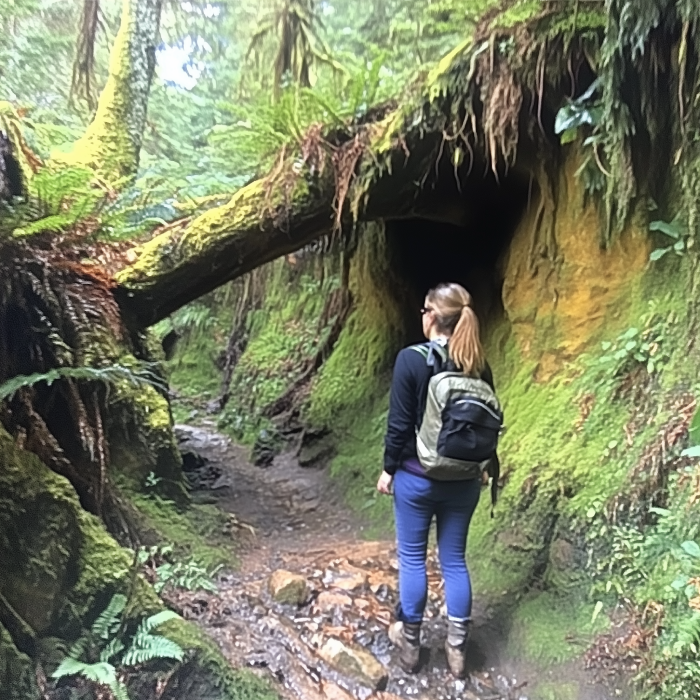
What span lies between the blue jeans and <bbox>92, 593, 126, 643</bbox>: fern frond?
62.7 inches

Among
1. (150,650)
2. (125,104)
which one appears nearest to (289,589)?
(150,650)

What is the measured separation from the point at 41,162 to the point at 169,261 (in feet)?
4.50

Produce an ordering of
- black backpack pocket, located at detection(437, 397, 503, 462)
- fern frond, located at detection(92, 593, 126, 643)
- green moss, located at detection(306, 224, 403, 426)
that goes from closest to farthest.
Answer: fern frond, located at detection(92, 593, 126, 643)
black backpack pocket, located at detection(437, 397, 503, 462)
green moss, located at detection(306, 224, 403, 426)

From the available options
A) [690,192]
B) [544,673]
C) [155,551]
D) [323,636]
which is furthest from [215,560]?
[690,192]

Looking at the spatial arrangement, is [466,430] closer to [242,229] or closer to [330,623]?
[330,623]

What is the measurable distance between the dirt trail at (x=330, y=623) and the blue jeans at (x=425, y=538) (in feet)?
1.20

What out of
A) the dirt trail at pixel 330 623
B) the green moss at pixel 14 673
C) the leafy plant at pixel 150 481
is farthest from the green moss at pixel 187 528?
the green moss at pixel 14 673

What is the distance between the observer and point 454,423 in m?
3.54

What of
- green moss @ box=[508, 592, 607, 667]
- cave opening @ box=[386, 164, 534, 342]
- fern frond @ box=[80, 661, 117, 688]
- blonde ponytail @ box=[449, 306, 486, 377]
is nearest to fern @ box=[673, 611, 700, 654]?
green moss @ box=[508, 592, 607, 667]

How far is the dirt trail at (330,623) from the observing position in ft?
12.1

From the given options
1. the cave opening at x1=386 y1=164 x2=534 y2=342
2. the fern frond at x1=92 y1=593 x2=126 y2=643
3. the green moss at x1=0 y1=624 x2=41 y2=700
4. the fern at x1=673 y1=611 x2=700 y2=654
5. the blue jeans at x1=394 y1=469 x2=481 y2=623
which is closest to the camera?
the green moss at x1=0 y1=624 x2=41 y2=700

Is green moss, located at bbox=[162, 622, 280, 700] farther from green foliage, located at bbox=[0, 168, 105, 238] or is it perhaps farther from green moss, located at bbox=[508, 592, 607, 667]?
green foliage, located at bbox=[0, 168, 105, 238]

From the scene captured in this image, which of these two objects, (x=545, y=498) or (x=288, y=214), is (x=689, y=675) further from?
(x=288, y=214)

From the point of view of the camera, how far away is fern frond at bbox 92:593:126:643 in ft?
10.4
